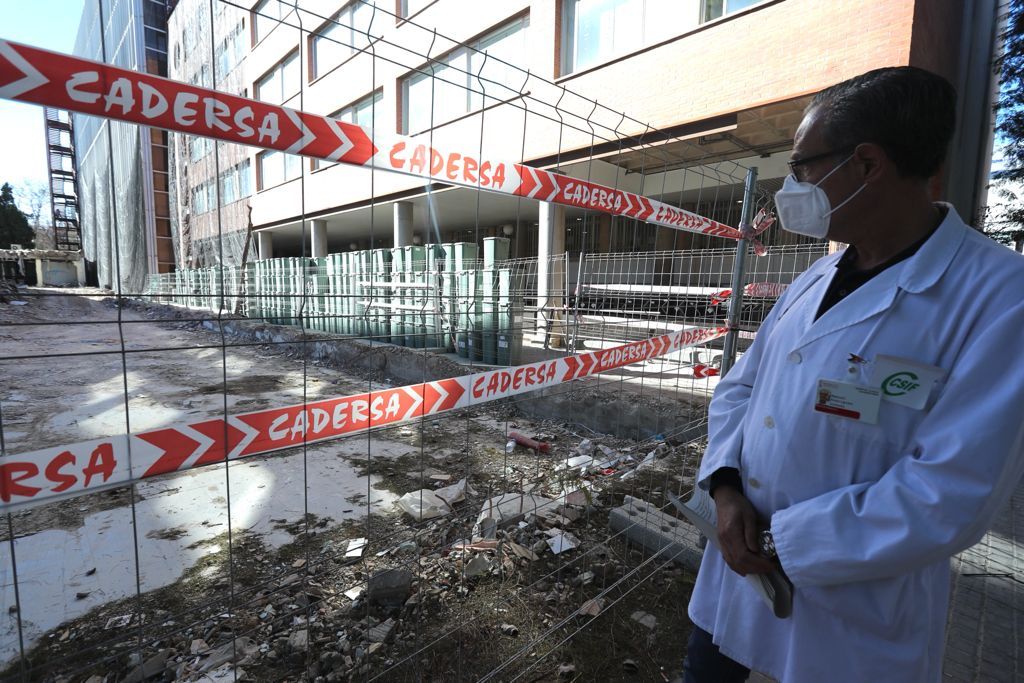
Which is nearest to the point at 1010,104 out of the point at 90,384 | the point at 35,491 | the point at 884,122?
the point at 884,122

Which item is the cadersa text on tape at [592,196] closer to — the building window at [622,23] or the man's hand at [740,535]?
the man's hand at [740,535]

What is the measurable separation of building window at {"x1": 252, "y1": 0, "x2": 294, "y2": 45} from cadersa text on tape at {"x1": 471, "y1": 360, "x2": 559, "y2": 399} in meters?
1.31

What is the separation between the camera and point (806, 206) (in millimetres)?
1350

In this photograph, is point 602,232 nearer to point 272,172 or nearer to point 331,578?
point 272,172

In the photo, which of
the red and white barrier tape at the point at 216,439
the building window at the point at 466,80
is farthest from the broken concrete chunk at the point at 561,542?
the building window at the point at 466,80

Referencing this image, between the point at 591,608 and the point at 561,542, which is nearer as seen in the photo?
the point at 591,608

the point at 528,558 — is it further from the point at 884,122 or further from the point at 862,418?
the point at 884,122

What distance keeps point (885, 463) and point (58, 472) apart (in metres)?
1.91

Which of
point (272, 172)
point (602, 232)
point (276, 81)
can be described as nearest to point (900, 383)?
point (602, 232)

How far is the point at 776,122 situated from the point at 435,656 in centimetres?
979

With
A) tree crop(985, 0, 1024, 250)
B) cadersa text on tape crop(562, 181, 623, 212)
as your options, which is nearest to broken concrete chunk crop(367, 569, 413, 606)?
cadersa text on tape crop(562, 181, 623, 212)

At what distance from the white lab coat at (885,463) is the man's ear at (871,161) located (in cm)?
19

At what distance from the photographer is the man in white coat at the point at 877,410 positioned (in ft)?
3.25

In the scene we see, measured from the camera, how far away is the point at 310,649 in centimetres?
223
